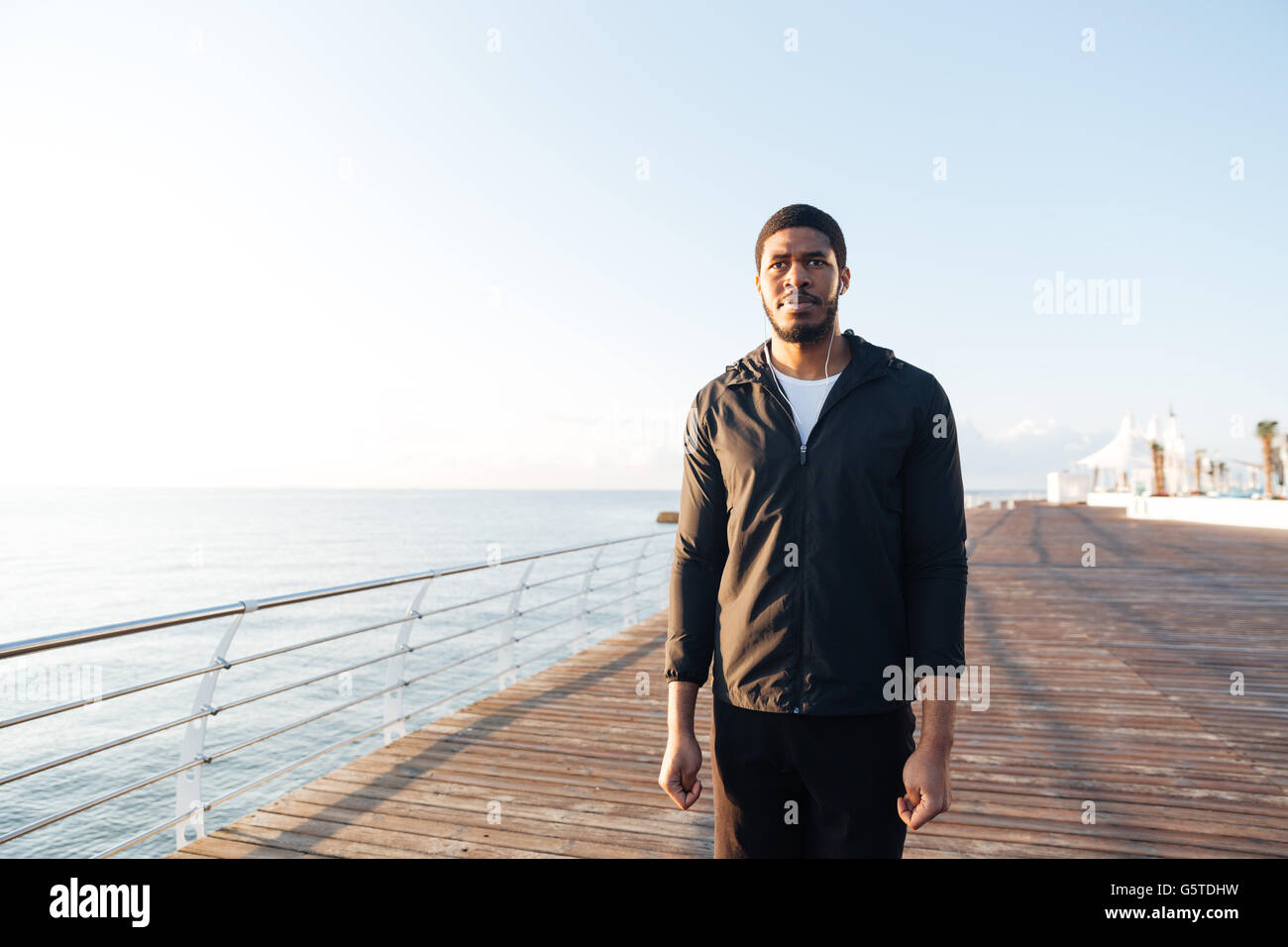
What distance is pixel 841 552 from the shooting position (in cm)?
148

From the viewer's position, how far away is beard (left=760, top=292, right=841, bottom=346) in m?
1.56

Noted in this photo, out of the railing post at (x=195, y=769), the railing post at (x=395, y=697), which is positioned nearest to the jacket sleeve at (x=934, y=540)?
the railing post at (x=195, y=769)

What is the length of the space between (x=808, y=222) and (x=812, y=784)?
1.20 metres

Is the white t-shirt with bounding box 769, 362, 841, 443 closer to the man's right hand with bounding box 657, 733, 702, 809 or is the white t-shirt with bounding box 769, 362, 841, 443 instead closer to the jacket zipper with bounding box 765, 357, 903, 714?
the jacket zipper with bounding box 765, 357, 903, 714

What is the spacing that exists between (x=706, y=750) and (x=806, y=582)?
2973 mm

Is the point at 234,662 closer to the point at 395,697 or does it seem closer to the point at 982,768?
the point at 395,697

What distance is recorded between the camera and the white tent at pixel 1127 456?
42.4 metres

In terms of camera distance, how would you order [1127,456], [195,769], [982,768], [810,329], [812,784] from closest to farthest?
[812,784] < [810,329] < [195,769] < [982,768] < [1127,456]

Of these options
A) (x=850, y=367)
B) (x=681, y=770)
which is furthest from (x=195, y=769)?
(x=850, y=367)

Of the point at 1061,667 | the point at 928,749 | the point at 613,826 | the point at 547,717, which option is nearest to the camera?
the point at 928,749

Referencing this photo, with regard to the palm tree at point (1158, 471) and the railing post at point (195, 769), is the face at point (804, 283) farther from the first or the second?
the palm tree at point (1158, 471)

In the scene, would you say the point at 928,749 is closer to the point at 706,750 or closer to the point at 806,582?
the point at 806,582
